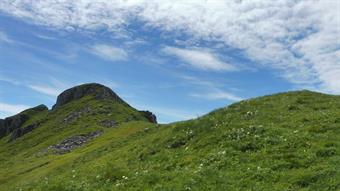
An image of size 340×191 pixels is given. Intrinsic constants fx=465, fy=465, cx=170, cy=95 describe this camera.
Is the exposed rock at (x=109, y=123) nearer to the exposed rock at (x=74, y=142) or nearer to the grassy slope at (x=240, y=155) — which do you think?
the exposed rock at (x=74, y=142)

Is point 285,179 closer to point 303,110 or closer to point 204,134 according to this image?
point 204,134

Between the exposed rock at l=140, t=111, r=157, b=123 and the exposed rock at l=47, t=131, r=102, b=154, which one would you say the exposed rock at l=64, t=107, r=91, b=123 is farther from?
the exposed rock at l=47, t=131, r=102, b=154

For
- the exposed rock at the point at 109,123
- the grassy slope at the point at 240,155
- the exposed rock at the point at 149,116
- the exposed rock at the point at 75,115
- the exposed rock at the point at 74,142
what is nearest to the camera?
the grassy slope at the point at 240,155

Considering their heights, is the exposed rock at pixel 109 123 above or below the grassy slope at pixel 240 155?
above

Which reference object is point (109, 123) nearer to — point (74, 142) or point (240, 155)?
point (74, 142)

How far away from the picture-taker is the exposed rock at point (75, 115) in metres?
175

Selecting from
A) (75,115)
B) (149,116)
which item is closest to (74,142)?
(75,115)

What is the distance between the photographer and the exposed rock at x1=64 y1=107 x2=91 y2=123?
6886 inches

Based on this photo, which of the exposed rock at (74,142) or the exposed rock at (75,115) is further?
the exposed rock at (75,115)

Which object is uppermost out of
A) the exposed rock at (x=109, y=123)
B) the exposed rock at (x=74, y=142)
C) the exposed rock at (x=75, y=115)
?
the exposed rock at (x=75, y=115)

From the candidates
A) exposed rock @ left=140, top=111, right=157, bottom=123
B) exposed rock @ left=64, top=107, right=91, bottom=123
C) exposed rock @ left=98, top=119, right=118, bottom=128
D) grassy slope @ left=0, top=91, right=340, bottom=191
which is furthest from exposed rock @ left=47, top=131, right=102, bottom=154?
grassy slope @ left=0, top=91, right=340, bottom=191

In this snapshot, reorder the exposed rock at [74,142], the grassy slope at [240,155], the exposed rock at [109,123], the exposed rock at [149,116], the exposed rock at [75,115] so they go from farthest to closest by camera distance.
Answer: the exposed rock at [149,116] → the exposed rock at [75,115] → the exposed rock at [109,123] → the exposed rock at [74,142] → the grassy slope at [240,155]

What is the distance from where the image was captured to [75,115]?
591 ft

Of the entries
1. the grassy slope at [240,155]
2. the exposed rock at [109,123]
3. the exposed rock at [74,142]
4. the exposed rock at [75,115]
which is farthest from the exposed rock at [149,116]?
the grassy slope at [240,155]
